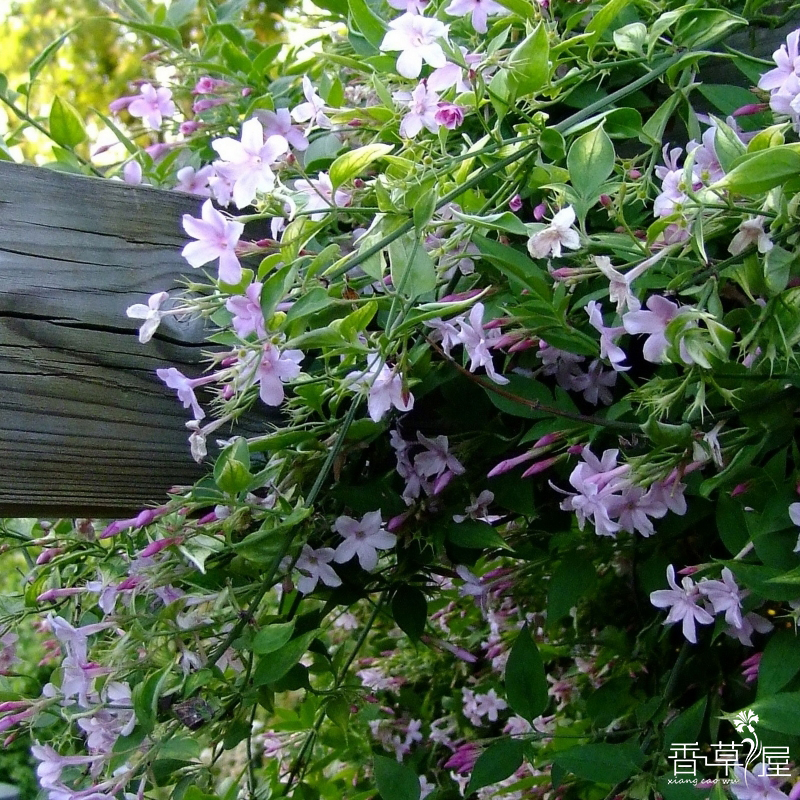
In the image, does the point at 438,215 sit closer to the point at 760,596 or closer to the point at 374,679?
the point at 760,596

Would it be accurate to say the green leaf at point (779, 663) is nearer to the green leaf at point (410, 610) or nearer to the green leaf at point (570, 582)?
the green leaf at point (570, 582)

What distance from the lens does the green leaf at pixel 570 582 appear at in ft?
2.55

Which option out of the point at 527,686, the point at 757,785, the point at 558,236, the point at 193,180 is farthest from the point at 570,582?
the point at 193,180

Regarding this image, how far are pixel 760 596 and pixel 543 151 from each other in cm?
39

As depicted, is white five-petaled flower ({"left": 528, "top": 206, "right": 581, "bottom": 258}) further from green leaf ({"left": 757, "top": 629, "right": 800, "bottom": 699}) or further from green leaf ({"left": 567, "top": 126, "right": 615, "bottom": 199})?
green leaf ({"left": 757, "top": 629, "right": 800, "bottom": 699})

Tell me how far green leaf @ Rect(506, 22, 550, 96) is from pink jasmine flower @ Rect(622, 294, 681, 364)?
18cm

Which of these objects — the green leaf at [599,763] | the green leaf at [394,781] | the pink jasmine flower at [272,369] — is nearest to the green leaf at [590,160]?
the pink jasmine flower at [272,369]

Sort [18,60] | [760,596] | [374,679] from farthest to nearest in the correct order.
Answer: [18,60]
[374,679]
[760,596]

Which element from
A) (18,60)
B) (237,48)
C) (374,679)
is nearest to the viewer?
(237,48)

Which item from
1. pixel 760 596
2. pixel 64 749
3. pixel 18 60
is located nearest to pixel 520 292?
pixel 760 596

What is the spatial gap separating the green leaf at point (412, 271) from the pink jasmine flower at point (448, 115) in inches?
4.1

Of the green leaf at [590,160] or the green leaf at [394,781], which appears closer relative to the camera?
the green leaf at [590,160]

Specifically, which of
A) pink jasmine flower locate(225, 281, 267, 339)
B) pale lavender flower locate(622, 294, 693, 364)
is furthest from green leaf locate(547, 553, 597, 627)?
pink jasmine flower locate(225, 281, 267, 339)

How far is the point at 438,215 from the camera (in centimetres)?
69
